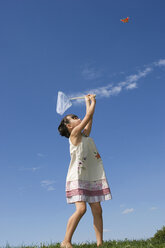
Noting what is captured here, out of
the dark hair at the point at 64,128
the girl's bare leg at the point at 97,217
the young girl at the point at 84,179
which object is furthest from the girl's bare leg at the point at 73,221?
the dark hair at the point at 64,128

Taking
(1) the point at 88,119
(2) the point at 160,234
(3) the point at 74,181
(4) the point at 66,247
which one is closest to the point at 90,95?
(1) the point at 88,119

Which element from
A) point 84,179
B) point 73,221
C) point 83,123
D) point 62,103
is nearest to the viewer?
point 73,221

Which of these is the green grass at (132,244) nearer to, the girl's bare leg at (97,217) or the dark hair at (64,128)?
the girl's bare leg at (97,217)

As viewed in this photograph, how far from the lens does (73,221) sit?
17.8ft

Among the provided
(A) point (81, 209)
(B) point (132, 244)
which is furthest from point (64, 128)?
(B) point (132, 244)

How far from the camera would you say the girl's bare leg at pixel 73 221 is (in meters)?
5.43

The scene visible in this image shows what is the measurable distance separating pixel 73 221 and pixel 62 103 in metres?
2.34

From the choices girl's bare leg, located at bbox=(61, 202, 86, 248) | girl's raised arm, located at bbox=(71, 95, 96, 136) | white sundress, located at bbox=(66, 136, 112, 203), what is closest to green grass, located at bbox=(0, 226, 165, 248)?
girl's bare leg, located at bbox=(61, 202, 86, 248)

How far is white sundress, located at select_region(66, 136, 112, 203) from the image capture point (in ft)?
18.6

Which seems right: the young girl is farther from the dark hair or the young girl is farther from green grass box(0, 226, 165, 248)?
green grass box(0, 226, 165, 248)

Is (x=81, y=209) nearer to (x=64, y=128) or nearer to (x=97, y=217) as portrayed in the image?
(x=97, y=217)

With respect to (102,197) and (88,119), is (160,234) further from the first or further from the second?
(88,119)

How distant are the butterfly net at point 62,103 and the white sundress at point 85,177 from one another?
76 cm

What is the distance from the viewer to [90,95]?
6.46m
